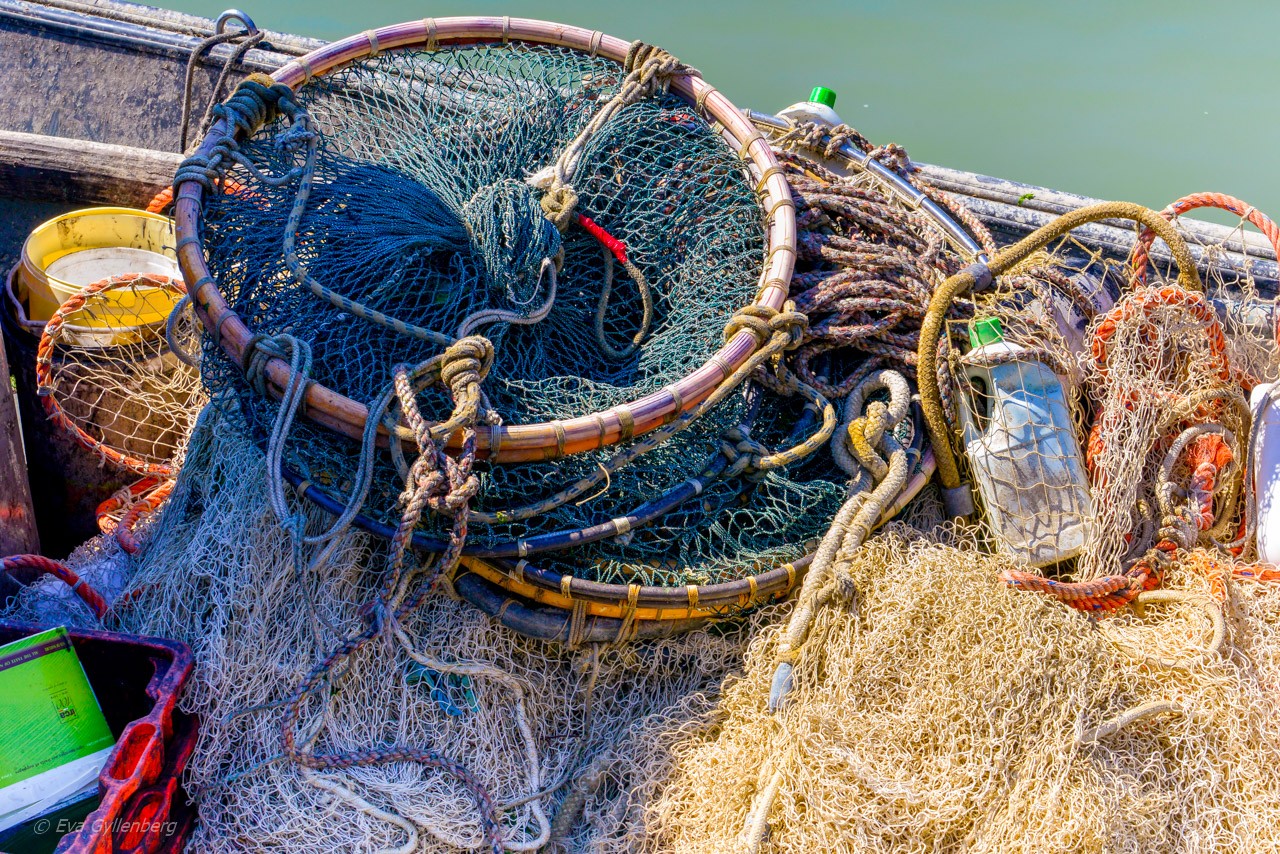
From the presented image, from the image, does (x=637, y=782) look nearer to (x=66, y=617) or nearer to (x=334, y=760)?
(x=334, y=760)

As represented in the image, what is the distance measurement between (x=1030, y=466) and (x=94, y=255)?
288 centimetres

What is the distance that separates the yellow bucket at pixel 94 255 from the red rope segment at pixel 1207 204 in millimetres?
2745

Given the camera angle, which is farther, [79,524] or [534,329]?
[79,524]

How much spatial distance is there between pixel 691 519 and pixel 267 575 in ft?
3.16

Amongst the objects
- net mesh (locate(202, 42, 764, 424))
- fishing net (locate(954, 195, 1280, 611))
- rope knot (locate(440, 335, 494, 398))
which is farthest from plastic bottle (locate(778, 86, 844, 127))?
rope knot (locate(440, 335, 494, 398))

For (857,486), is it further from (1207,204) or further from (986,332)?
(1207,204)

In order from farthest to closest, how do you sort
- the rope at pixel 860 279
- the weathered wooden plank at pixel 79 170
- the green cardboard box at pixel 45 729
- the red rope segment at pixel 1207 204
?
the weathered wooden plank at pixel 79 170, the red rope segment at pixel 1207 204, the rope at pixel 860 279, the green cardboard box at pixel 45 729

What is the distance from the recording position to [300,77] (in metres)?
2.60

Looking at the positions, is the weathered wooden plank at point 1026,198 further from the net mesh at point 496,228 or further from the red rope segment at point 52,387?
the red rope segment at point 52,387

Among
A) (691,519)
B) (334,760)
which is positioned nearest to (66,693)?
(334,760)

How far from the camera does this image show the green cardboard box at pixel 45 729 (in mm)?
1944

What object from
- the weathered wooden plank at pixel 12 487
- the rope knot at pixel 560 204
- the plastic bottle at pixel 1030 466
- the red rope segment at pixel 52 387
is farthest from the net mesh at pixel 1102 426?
the weathered wooden plank at pixel 12 487

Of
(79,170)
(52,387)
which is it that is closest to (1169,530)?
(52,387)

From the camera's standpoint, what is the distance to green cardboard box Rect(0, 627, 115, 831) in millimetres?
1944
